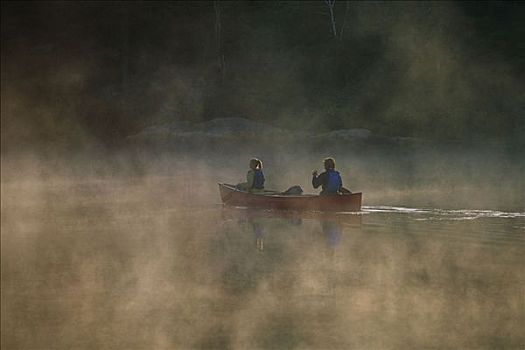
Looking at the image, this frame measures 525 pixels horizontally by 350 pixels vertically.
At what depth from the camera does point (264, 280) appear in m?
14.6

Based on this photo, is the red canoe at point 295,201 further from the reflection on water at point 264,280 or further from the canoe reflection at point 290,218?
the reflection on water at point 264,280

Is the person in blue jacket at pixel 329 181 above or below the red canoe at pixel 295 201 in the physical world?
above

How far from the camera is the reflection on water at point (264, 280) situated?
1135 cm

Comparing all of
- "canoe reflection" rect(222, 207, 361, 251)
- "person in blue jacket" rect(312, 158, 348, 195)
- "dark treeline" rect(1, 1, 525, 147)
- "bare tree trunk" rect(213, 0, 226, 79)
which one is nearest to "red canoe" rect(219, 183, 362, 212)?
"canoe reflection" rect(222, 207, 361, 251)

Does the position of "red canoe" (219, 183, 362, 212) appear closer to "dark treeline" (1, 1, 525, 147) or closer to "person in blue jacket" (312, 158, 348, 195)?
"person in blue jacket" (312, 158, 348, 195)

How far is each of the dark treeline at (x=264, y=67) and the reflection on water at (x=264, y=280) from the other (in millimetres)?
25778

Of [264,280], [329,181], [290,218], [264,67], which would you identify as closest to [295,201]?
[290,218]

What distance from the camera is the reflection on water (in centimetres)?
1135

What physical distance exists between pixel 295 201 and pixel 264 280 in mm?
9296

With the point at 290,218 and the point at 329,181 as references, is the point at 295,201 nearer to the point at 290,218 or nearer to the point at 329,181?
the point at 290,218

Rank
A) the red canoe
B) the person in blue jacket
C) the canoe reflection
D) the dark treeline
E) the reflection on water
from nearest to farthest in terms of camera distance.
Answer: the reflection on water, the canoe reflection, the red canoe, the person in blue jacket, the dark treeline

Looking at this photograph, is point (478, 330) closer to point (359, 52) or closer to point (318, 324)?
point (318, 324)

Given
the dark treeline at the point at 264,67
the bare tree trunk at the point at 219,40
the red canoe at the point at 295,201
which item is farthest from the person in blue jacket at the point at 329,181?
the bare tree trunk at the point at 219,40

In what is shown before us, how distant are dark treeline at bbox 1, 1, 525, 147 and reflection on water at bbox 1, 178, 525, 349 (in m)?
25.8
